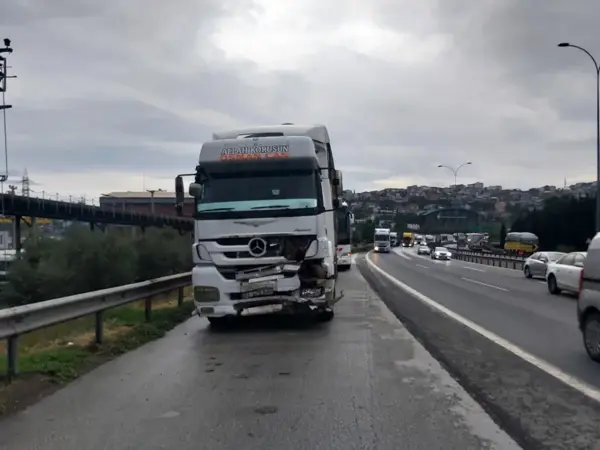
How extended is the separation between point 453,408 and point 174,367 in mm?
4047

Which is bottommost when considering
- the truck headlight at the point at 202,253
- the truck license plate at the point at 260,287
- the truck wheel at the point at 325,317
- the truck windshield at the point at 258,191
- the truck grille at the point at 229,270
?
the truck wheel at the point at 325,317

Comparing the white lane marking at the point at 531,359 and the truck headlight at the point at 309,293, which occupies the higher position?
the truck headlight at the point at 309,293

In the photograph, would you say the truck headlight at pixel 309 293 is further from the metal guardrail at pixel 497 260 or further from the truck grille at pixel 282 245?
the metal guardrail at pixel 497 260

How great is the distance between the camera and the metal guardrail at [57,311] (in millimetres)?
8406

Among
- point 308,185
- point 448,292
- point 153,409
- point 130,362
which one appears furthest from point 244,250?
point 448,292

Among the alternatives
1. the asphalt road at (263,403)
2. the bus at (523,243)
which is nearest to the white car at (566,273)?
the asphalt road at (263,403)

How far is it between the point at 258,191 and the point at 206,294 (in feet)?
6.81

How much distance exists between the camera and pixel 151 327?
523 inches

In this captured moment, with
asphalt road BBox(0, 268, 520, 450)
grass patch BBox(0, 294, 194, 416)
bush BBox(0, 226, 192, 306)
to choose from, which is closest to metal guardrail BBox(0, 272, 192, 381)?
grass patch BBox(0, 294, 194, 416)

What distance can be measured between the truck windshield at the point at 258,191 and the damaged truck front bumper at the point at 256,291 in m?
1.12

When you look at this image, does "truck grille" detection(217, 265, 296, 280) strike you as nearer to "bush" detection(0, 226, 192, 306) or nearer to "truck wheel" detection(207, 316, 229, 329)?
"truck wheel" detection(207, 316, 229, 329)

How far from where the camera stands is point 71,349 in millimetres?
10773

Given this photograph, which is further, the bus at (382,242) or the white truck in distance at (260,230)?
the bus at (382,242)

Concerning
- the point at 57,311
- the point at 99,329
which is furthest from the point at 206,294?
the point at 57,311
